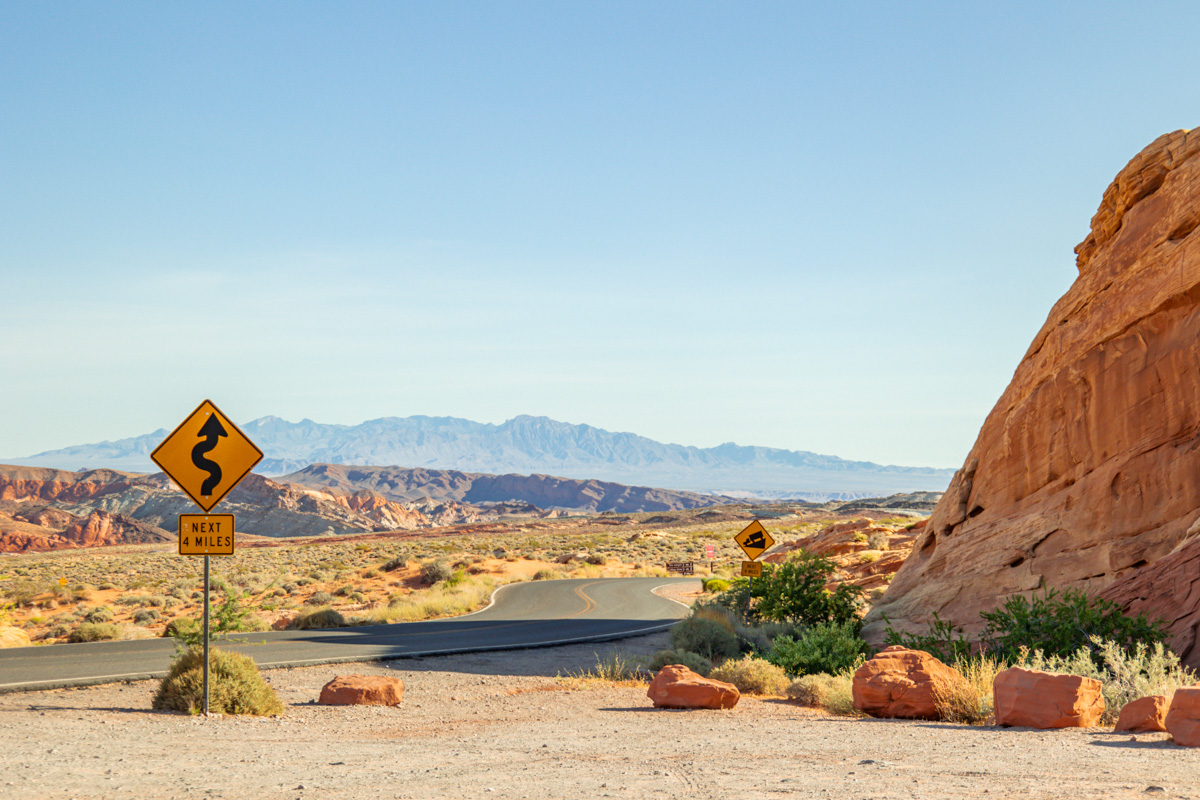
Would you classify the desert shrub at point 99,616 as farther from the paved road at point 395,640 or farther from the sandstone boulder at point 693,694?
the sandstone boulder at point 693,694

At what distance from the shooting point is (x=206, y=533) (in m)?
10.7

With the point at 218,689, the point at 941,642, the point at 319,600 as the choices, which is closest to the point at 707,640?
the point at 941,642

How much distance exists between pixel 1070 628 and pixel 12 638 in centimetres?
2351

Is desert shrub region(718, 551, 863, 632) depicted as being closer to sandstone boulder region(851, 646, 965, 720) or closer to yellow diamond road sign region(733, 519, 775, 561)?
yellow diamond road sign region(733, 519, 775, 561)

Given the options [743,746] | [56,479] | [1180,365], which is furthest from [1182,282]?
[56,479]

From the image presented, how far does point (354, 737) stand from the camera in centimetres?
977

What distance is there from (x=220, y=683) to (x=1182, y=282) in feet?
55.3

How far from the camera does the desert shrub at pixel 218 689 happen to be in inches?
432

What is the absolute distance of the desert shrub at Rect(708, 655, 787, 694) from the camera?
1431 cm

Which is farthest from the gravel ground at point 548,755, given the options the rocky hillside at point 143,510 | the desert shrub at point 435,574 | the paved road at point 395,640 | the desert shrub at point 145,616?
the rocky hillside at point 143,510

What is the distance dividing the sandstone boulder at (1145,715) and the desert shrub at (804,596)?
36.1ft

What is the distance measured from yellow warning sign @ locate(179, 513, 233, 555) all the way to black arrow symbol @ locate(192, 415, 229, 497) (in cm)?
43

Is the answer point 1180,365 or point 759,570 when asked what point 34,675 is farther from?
point 1180,365

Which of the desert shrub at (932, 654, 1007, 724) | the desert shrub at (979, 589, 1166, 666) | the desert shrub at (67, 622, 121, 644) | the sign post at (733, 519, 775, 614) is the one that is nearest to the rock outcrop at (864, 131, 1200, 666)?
the desert shrub at (979, 589, 1166, 666)
